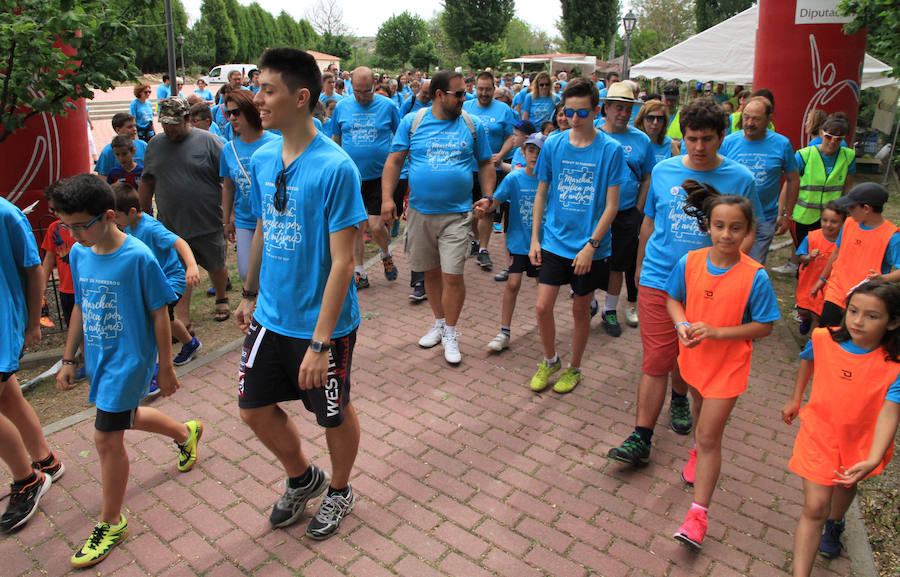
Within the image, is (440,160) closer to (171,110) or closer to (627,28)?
(171,110)

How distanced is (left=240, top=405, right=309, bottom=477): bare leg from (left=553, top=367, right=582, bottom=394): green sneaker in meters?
2.16

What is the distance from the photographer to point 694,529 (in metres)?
3.18

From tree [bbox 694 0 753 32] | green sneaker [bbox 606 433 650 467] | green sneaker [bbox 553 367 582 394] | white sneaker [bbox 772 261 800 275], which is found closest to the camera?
green sneaker [bbox 606 433 650 467]

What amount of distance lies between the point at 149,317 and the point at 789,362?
4.99 meters

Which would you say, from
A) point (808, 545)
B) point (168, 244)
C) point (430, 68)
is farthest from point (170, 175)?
point (430, 68)

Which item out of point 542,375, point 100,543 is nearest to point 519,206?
point 542,375

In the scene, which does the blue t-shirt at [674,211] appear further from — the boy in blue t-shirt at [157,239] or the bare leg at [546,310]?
the boy in blue t-shirt at [157,239]

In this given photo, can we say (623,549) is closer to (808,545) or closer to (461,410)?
(808,545)

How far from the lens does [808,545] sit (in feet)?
9.46

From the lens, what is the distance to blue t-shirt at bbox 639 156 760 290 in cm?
370

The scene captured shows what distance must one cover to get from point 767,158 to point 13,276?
5555mm

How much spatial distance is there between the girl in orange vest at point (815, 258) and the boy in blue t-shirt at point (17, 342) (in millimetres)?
A: 5339

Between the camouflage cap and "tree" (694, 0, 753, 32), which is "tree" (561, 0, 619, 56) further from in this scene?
the camouflage cap

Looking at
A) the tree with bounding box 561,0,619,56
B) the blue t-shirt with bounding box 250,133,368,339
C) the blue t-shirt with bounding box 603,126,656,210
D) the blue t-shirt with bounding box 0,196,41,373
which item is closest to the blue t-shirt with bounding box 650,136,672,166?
the blue t-shirt with bounding box 603,126,656,210
